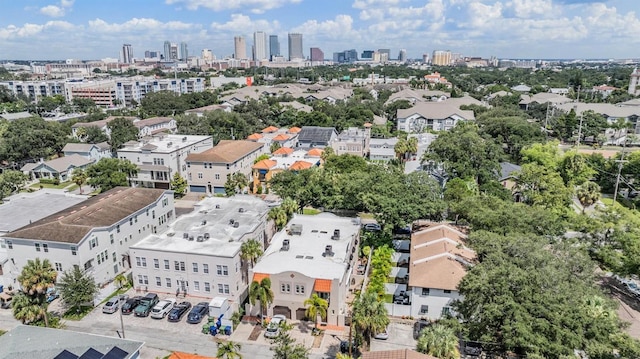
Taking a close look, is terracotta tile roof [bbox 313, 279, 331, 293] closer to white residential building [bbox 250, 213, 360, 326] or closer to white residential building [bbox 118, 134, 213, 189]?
white residential building [bbox 250, 213, 360, 326]

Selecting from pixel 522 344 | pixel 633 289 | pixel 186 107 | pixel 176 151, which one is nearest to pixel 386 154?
pixel 176 151

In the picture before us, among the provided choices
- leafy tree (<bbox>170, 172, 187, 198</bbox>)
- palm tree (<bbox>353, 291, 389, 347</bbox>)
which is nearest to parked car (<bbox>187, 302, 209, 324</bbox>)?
palm tree (<bbox>353, 291, 389, 347</bbox>)

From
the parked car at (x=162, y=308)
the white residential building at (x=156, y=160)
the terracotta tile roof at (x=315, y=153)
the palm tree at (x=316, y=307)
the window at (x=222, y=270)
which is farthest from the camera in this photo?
the terracotta tile roof at (x=315, y=153)

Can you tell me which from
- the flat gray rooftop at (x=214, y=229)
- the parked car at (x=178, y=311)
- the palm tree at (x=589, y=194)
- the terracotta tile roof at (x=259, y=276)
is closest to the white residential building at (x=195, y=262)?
the flat gray rooftop at (x=214, y=229)

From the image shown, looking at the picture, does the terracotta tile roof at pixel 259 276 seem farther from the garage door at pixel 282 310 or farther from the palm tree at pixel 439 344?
the palm tree at pixel 439 344

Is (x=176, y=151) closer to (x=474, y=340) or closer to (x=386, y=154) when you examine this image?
(x=386, y=154)

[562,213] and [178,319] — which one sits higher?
[562,213]

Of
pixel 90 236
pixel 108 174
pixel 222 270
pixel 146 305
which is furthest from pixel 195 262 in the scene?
pixel 108 174
